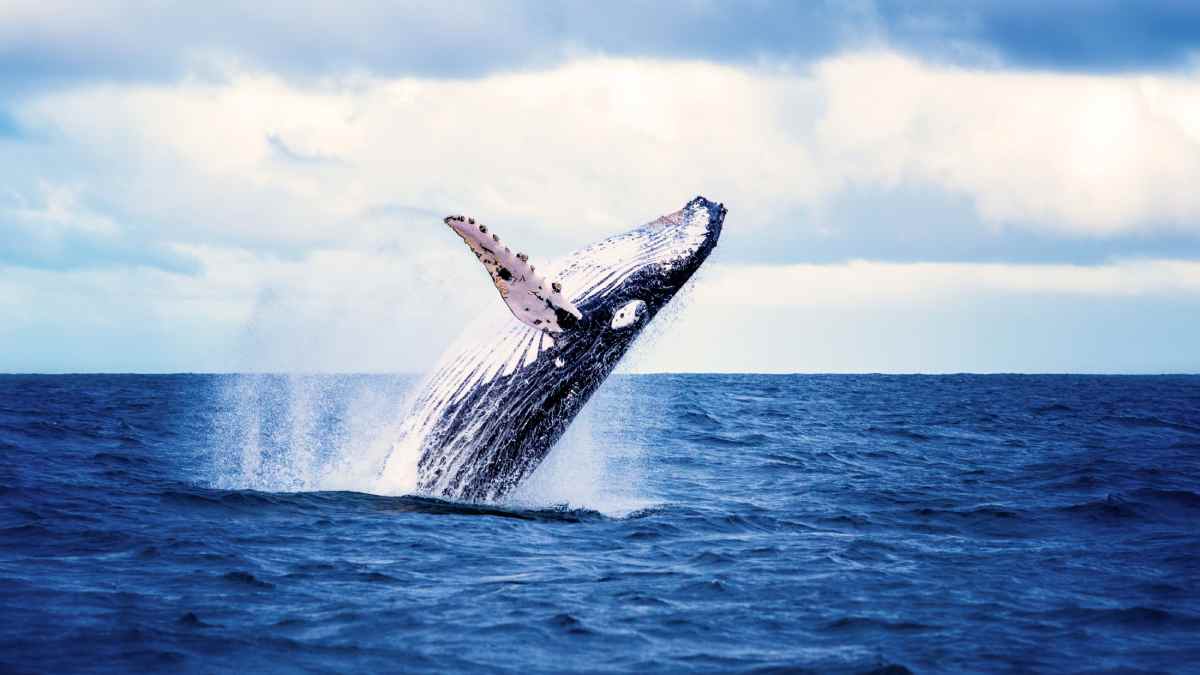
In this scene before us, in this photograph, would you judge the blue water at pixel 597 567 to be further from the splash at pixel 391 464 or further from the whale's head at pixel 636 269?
the whale's head at pixel 636 269

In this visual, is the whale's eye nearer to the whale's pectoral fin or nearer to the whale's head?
the whale's head

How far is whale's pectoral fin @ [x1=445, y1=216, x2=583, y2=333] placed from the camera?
10078 mm

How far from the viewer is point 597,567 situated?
10016 millimetres

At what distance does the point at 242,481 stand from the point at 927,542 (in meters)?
8.77

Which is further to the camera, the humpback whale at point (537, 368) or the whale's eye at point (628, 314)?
the humpback whale at point (537, 368)

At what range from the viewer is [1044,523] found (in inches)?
534

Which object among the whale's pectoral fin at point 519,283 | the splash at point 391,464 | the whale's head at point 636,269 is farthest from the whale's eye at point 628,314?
the splash at point 391,464

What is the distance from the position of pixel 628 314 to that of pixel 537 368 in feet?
3.67

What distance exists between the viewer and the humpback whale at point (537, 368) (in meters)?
12.1

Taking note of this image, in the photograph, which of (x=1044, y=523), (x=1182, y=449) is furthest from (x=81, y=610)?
(x=1182, y=449)

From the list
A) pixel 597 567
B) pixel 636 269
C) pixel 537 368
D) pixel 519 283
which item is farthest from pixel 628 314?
pixel 597 567

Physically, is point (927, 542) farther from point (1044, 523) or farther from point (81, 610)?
point (81, 610)

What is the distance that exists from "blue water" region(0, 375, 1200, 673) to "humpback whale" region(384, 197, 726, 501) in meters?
0.56

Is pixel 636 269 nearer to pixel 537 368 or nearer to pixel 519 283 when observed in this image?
pixel 537 368
